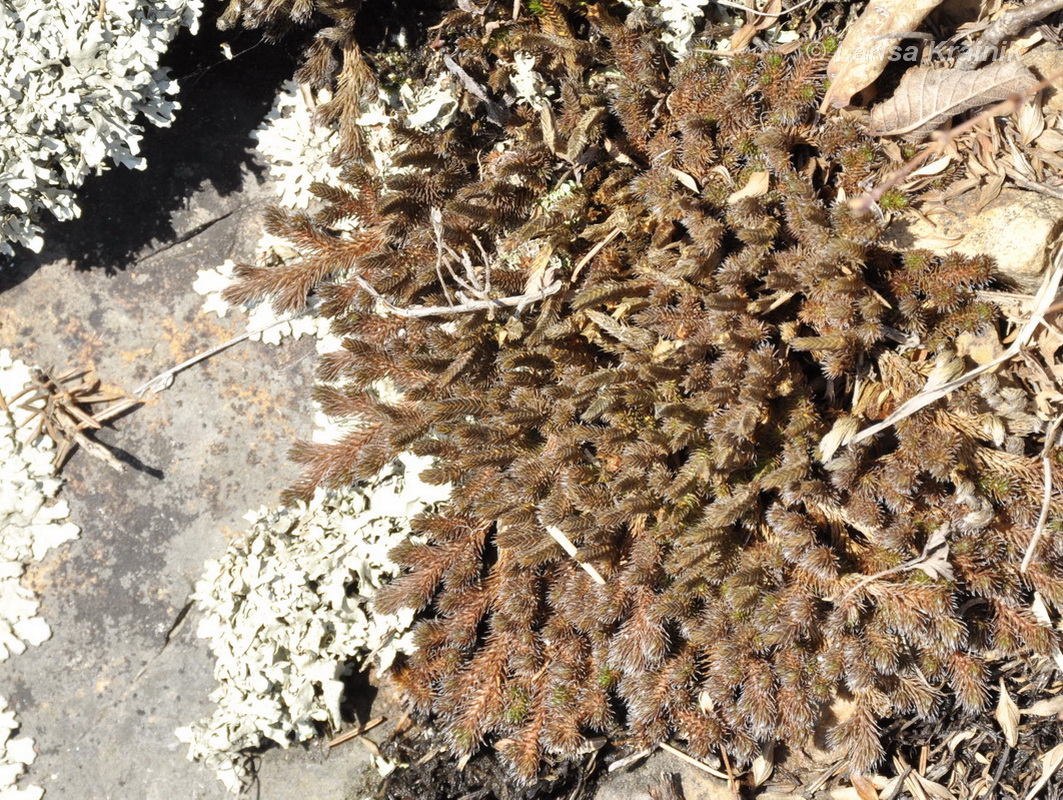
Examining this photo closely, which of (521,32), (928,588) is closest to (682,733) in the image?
(928,588)

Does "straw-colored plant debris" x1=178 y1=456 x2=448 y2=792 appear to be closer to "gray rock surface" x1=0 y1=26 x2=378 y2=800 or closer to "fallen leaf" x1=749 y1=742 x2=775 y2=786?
"gray rock surface" x1=0 y1=26 x2=378 y2=800

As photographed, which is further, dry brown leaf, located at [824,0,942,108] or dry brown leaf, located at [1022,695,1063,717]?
dry brown leaf, located at [1022,695,1063,717]

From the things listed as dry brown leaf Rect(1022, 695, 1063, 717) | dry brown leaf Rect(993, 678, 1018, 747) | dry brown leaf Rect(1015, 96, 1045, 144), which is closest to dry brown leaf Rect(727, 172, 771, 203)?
dry brown leaf Rect(1015, 96, 1045, 144)

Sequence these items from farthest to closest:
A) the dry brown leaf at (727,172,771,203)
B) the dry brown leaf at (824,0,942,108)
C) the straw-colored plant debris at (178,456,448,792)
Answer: the straw-colored plant debris at (178,456,448,792) → the dry brown leaf at (727,172,771,203) → the dry brown leaf at (824,0,942,108)

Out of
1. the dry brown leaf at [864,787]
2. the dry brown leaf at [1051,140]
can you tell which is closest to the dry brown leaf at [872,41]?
the dry brown leaf at [1051,140]

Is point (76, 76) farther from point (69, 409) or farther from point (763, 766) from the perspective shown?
point (763, 766)

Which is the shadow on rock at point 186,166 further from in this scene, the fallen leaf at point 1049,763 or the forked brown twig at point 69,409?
the fallen leaf at point 1049,763
